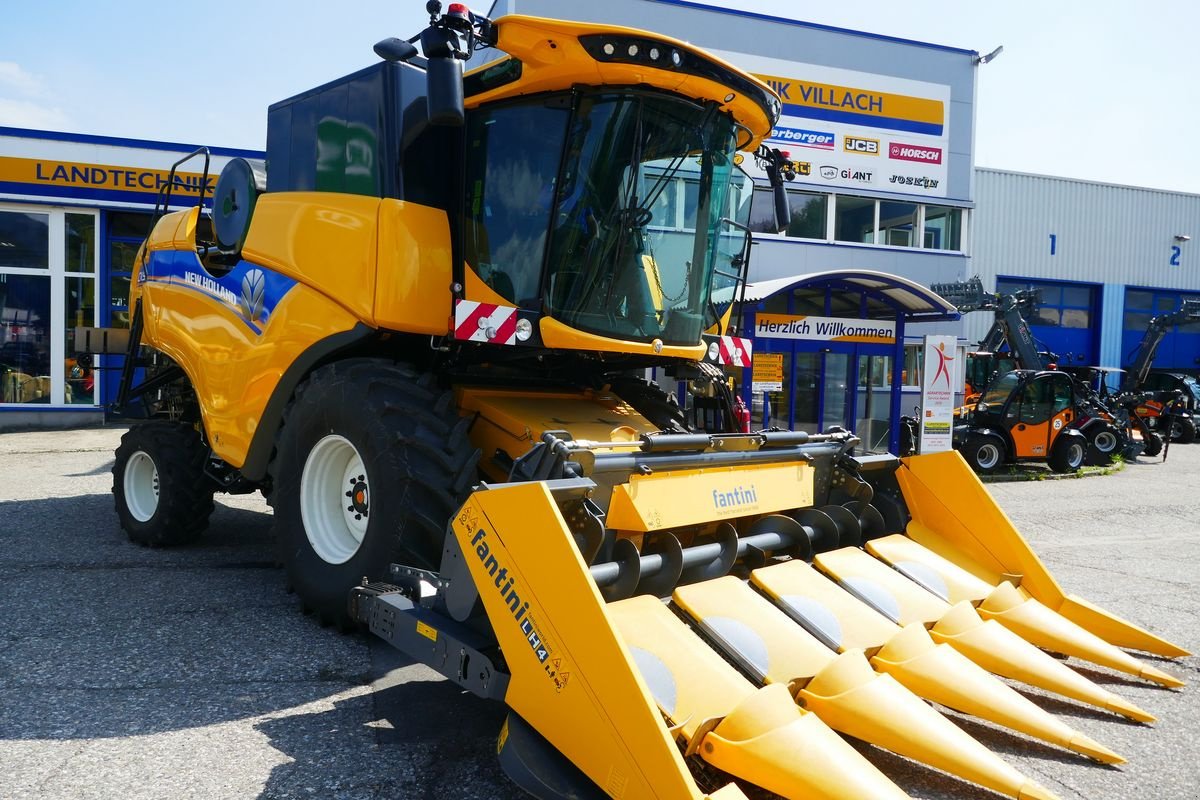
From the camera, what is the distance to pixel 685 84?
13.0ft

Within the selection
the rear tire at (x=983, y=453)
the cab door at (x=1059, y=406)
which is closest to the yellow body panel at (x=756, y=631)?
the rear tire at (x=983, y=453)

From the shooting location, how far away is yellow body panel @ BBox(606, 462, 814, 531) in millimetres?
3256

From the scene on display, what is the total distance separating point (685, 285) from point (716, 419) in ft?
4.62

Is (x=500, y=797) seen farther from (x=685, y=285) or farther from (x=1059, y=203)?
(x=1059, y=203)

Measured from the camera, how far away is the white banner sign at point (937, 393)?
36.4 ft

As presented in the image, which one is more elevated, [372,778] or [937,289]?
[937,289]

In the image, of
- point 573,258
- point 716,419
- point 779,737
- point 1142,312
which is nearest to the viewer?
point 779,737

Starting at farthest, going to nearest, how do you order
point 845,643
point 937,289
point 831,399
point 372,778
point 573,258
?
point 937,289 → point 831,399 → point 573,258 → point 845,643 → point 372,778

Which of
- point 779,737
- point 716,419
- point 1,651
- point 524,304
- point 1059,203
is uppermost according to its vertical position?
point 1059,203

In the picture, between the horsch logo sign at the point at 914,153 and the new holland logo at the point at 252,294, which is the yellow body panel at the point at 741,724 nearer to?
the new holland logo at the point at 252,294

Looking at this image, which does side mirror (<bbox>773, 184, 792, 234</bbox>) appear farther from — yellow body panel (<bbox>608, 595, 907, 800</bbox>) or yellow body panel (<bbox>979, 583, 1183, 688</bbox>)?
yellow body panel (<bbox>608, 595, 907, 800</bbox>)

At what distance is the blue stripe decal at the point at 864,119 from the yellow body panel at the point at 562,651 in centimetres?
1478

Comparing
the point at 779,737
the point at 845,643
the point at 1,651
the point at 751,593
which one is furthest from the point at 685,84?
the point at 1,651

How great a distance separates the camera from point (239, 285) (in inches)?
197
